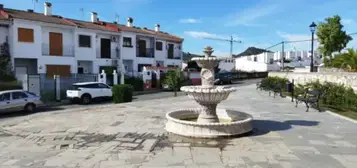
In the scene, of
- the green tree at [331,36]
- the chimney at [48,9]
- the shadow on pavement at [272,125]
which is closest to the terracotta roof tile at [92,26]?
the chimney at [48,9]

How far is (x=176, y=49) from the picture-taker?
50.0 meters

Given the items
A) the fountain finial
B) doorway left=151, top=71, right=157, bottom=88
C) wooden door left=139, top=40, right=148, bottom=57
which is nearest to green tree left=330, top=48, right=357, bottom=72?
the fountain finial

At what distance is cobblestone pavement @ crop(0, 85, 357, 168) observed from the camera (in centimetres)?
633

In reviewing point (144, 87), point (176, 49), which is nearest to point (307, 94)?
point (144, 87)

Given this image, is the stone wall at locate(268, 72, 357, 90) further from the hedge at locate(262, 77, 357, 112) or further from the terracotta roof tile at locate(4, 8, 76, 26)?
the terracotta roof tile at locate(4, 8, 76, 26)

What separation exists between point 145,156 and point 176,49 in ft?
144

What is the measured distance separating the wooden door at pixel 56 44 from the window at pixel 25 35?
2199 mm

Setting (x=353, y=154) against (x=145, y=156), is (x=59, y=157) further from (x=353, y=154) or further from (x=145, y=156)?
(x=353, y=154)

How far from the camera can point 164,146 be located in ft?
24.6

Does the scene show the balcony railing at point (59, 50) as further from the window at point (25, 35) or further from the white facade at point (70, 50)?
the window at point (25, 35)

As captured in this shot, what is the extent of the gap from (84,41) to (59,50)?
314 centimetres

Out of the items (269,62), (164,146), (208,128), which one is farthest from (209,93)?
(269,62)

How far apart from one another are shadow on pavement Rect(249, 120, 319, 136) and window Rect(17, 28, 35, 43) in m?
25.1

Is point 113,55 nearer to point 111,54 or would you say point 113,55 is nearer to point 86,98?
point 111,54
